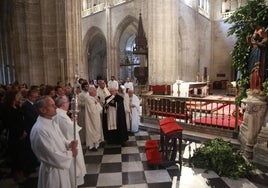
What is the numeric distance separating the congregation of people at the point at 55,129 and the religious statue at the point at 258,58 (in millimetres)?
3238

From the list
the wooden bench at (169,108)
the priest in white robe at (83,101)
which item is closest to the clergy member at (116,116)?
the priest in white robe at (83,101)

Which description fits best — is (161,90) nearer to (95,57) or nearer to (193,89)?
(193,89)

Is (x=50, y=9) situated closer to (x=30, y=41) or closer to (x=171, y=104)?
(x=30, y=41)

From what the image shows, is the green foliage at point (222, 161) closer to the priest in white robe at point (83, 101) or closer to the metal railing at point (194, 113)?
the metal railing at point (194, 113)

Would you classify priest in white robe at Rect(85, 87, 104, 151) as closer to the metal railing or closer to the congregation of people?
the congregation of people

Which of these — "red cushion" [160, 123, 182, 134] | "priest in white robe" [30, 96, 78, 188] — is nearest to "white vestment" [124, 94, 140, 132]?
"red cushion" [160, 123, 182, 134]

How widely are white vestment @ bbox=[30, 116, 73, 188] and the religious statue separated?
439cm

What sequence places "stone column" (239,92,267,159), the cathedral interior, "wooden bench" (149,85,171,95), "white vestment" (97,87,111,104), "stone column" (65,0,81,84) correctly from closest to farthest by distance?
the cathedral interior < "stone column" (239,92,267,159) < "white vestment" (97,87,111,104) < "stone column" (65,0,81,84) < "wooden bench" (149,85,171,95)

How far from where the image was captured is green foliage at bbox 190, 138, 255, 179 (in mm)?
4344

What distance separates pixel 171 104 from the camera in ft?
25.4

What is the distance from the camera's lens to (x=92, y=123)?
5.89 metres

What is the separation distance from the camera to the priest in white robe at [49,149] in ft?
8.43

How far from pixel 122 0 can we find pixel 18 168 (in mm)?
19542

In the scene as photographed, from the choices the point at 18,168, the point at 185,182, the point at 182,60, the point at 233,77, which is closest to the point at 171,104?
the point at 185,182
